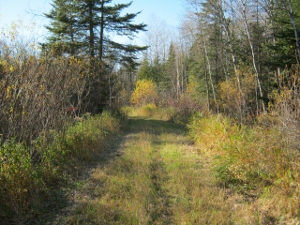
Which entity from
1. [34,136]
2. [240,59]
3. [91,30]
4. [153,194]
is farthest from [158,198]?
[240,59]

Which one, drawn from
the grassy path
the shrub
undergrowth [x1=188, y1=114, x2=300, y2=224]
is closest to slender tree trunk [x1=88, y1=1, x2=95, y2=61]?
the grassy path

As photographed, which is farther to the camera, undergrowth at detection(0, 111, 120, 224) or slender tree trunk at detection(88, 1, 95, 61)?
slender tree trunk at detection(88, 1, 95, 61)

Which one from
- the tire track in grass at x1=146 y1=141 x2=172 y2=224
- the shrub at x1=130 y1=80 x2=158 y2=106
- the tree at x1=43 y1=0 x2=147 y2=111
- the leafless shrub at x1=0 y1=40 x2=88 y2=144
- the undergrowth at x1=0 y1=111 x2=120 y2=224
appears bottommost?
the tire track in grass at x1=146 y1=141 x2=172 y2=224

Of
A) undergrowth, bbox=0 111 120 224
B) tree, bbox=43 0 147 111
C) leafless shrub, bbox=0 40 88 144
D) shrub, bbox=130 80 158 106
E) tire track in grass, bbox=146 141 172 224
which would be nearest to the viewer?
undergrowth, bbox=0 111 120 224

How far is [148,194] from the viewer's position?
4.04 meters

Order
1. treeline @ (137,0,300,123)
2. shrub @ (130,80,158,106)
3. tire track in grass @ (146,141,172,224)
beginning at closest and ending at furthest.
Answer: tire track in grass @ (146,141,172,224)
treeline @ (137,0,300,123)
shrub @ (130,80,158,106)

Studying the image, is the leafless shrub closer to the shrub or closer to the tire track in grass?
the tire track in grass

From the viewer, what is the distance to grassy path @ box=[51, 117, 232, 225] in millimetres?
3393

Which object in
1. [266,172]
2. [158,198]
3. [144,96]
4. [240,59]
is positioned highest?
[240,59]

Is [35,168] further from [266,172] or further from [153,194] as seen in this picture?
[266,172]

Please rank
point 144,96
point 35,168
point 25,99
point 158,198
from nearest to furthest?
1. point 158,198
2. point 35,168
3. point 25,99
4. point 144,96

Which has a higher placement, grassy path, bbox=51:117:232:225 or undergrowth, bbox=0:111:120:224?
undergrowth, bbox=0:111:120:224

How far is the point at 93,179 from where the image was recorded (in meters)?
4.78

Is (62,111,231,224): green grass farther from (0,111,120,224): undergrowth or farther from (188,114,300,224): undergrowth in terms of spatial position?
(0,111,120,224): undergrowth
